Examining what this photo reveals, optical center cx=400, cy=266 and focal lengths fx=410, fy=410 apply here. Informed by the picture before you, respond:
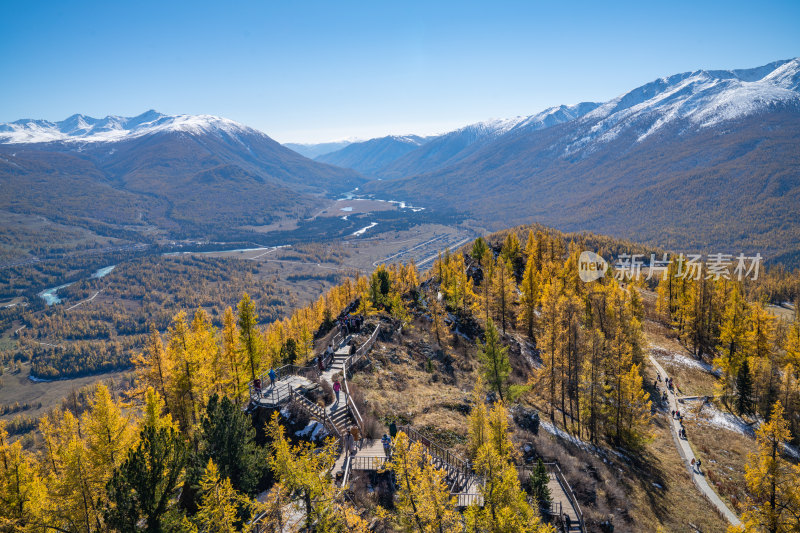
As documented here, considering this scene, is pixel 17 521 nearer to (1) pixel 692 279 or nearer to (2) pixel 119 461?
(2) pixel 119 461

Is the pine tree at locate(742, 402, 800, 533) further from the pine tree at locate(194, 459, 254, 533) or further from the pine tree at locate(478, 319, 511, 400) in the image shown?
the pine tree at locate(194, 459, 254, 533)

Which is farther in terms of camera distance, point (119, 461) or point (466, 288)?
point (466, 288)

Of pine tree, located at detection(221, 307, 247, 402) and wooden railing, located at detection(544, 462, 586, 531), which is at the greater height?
pine tree, located at detection(221, 307, 247, 402)

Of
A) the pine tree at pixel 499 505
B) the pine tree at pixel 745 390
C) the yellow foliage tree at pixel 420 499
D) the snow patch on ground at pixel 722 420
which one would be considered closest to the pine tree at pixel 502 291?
the snow patch on ground at pixel 722 420

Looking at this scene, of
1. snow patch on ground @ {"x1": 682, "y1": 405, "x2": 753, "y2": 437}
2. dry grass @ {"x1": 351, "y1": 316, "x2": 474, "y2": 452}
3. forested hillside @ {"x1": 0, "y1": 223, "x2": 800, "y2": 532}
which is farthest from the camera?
snow patch on ground @ {"x1": 682, "y1": 405, "x2": 753, "y2": 437}

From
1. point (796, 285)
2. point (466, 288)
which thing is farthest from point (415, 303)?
point (796, 285)

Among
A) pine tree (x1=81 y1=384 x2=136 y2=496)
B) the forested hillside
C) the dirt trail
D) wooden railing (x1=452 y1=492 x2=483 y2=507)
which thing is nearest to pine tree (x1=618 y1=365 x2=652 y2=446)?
the forested hillside

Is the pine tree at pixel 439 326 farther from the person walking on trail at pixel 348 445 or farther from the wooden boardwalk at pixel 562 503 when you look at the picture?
the person walking on trail at pixel 348 445

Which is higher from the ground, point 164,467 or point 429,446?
point 164,467

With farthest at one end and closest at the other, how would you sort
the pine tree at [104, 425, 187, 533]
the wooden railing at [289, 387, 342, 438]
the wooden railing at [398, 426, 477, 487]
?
the wooden railing at [289, 387, 342, 438]
the wooden railing at [398, 426, 477, 487]
the pine tree at [104, 425, 187, 533]

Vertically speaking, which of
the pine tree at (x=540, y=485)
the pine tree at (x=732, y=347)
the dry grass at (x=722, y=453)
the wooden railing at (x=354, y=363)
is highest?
the wooden railing at (x=354, y=363)
